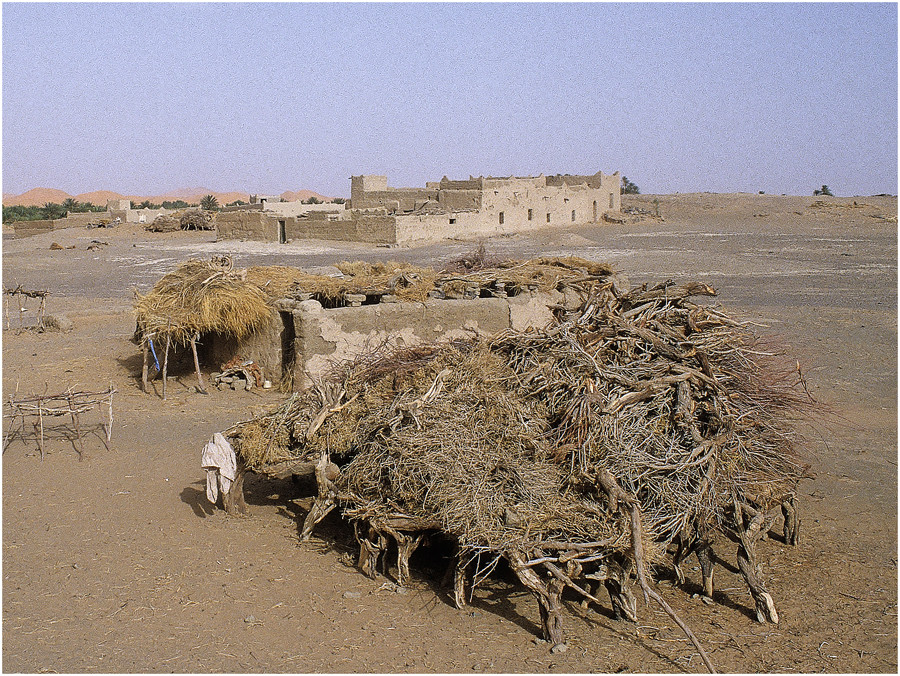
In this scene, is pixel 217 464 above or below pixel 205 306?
below

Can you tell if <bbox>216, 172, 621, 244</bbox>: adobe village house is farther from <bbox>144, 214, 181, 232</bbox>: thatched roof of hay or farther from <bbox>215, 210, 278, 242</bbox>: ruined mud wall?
<bbox>144, 214, 181, 232</bbox>: thatched roof of hay

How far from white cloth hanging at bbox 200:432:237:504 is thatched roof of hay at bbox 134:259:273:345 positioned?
4454 mm

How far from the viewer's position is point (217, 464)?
24.0 ft

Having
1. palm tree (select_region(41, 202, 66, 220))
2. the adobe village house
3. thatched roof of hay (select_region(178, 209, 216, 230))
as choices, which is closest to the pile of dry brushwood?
the adobe village house

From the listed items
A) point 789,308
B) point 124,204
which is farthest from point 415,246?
point 124,204

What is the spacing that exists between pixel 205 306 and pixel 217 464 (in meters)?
4.64

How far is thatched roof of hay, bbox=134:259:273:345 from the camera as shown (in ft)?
37.8

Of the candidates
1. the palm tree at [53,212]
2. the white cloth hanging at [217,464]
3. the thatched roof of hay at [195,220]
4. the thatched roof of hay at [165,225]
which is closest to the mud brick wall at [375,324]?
the white cloth hanging at [217,464]

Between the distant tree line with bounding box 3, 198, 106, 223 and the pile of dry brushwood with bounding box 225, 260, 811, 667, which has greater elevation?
the distant tree line with bounding box 3, 198, 106, 223

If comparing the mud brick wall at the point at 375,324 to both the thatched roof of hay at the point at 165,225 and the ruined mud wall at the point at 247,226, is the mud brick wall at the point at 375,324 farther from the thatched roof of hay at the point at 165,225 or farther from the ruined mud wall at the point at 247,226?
the thatched roof of hay at the point at 165,225

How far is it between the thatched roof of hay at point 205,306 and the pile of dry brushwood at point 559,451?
4278 mm

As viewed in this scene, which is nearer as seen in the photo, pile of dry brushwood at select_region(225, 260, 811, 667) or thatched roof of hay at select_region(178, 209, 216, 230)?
pile of dry brushwood at select_region(225, 260, 811, 667)

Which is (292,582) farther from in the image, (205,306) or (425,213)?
(425,213)

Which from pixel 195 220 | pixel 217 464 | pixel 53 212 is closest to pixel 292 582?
pixel 217 464
